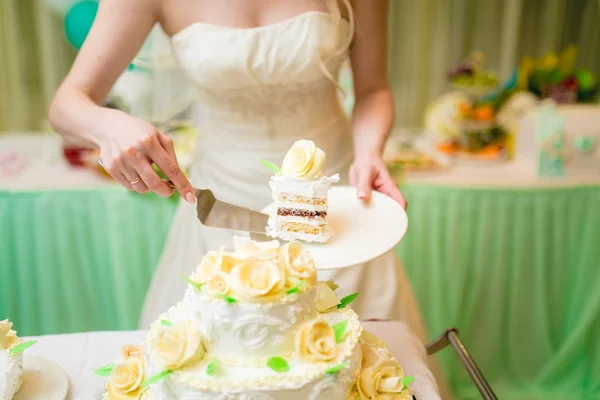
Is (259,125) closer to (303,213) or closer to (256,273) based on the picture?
(303,213)

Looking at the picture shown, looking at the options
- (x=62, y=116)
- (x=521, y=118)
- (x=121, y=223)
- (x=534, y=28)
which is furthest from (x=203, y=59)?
(x=534, y=28)

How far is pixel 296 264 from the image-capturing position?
0.98 m

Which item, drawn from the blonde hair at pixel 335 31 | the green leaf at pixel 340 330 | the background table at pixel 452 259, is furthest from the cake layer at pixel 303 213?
the background table at pixel 452 259

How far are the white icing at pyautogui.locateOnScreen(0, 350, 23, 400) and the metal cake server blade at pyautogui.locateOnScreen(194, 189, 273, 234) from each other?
0.42 meters

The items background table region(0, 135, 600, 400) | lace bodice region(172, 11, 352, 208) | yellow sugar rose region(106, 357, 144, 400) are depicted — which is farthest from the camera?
background table region(0, 135, 600, 400)

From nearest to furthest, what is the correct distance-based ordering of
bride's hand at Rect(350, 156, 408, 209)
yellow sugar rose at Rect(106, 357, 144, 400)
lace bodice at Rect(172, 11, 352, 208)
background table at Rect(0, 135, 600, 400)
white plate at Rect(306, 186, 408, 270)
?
yellow sugar rose at Rect(106, 357, 144, 400) < white plate at Rect(306, 186, 408, 270) < bride's hand at Rect(350, 156, 408, 209) < lace bodice at Rect(172, 11, 352, 208) < background table at Rect(0, 135, 600, 400)

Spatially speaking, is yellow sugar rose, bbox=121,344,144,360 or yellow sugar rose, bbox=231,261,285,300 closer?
yellow sugar rose, bbox=231,261,285,300

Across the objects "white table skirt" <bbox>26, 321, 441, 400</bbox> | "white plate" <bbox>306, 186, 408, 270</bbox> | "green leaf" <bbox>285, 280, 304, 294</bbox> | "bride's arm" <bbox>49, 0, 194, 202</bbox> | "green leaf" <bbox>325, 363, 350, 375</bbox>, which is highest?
"bride's arm" <bbox>49, 0, 194, 202</bbox>

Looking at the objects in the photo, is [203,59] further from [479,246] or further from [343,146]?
[479,246]

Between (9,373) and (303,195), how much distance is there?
623 millimetres

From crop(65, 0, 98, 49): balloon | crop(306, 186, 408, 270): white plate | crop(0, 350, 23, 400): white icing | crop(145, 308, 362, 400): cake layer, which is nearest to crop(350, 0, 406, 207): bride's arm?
crop(306, 186, 408, 270): white plate

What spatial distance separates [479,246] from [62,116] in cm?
194

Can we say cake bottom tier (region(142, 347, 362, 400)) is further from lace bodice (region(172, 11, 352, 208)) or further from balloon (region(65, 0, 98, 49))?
balloon (region(65, 0, 98, 49))

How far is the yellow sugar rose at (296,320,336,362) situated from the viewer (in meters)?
0.97
